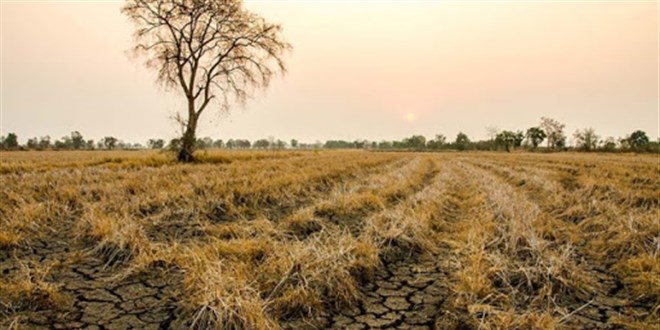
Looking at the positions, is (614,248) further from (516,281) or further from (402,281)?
(402,281)

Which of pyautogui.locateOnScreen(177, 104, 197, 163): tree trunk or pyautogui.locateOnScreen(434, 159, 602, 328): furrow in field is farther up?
pyautogui.locateOnScreen(177, 104, 197, 163): tree trunk

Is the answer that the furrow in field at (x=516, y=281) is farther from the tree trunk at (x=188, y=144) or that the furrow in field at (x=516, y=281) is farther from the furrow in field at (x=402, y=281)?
the tree trunk at (x=188, y=144)

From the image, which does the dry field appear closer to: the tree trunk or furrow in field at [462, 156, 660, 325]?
furrow in field at [462, 156, 660, 325]

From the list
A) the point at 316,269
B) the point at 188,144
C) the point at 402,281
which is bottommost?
the point at 402,281

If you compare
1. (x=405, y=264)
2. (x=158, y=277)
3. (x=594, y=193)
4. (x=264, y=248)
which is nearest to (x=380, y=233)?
(x=405, y=264)

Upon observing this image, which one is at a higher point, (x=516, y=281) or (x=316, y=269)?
(x=316, y=269)

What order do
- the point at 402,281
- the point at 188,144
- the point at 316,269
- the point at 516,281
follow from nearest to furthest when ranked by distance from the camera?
the point at 316,269, the point at 516,281, the point at 402,281, the point at 188,144

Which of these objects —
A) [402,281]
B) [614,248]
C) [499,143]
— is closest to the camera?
[402,281]

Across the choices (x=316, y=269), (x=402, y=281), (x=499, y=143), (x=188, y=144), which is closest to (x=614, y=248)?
(x=402, y=281)

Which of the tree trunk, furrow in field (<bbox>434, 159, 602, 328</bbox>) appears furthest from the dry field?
the tree trunk

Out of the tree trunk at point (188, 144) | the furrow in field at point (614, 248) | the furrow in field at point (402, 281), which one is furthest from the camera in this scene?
the tree trunk at point (188, 144)

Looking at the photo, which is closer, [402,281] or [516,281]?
[516,281]

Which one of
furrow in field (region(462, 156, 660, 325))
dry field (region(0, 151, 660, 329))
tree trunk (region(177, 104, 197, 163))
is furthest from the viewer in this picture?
tree trunk (region(177, 104, 197, 163))

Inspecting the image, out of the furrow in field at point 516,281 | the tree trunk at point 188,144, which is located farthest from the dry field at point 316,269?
the tree trunk at point 188,144
